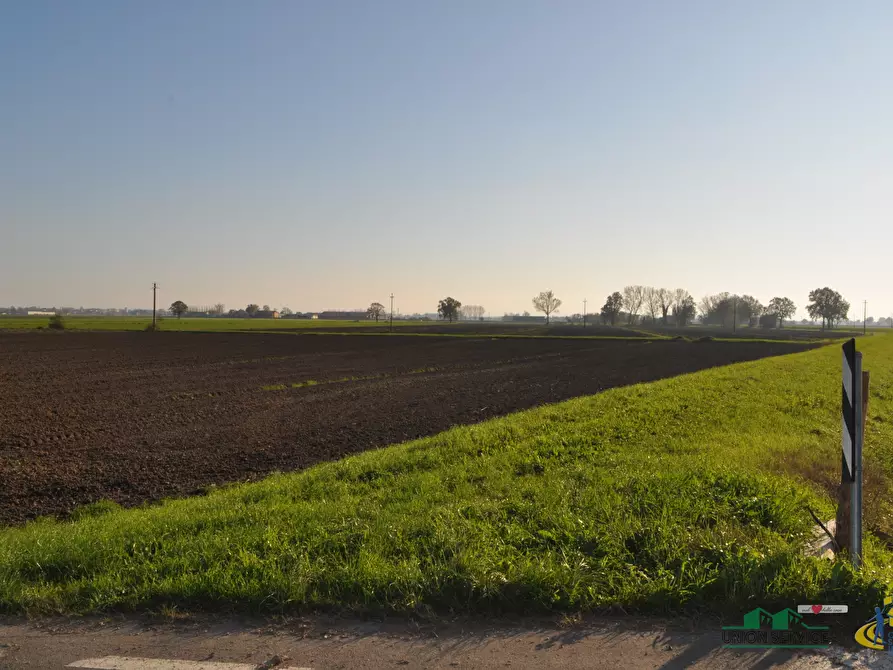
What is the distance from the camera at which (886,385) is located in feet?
72.9

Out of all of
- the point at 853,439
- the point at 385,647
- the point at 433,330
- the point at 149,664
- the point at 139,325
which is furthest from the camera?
the point at 433,330

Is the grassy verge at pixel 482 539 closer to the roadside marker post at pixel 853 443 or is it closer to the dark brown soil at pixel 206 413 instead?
the roadside marker post at pixel 853 443

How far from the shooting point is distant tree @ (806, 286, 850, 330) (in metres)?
152

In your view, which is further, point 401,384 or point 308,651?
point 401,384

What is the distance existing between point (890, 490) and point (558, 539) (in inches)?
250

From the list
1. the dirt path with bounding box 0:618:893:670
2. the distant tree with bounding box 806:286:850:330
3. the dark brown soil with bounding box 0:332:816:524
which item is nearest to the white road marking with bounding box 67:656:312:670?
the dirt path with bounding box 0:618:893:670

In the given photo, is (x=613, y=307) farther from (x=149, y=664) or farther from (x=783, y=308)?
(x=149, y=664)

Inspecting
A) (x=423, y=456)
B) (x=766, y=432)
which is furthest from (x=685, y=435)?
(x=423, y=456)

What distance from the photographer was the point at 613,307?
18512cm

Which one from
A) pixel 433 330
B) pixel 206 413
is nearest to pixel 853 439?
pixel 206 413

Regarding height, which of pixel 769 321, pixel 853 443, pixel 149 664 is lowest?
pixel 149 664

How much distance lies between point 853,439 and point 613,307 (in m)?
188

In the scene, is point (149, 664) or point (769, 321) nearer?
point (149, 664)

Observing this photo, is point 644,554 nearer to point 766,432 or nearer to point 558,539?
point 558,539
